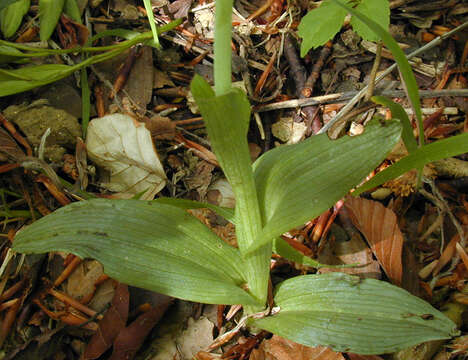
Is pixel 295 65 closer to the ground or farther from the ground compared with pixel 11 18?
closer to the ground

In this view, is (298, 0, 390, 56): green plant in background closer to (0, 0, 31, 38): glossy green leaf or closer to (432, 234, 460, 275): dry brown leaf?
(432, 234, 460, 275): dry brown leaf

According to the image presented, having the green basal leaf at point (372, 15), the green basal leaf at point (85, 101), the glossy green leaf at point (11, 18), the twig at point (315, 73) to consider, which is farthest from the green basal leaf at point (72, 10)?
the green basal leaf at point (372, 15)

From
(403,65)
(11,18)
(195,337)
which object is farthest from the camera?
(11,18)

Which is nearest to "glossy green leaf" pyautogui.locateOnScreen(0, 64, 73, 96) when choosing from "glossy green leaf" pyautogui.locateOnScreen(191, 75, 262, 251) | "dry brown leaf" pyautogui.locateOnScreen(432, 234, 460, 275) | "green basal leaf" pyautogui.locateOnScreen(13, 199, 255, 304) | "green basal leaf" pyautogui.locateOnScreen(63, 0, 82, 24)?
"green basal leaf" pyautogui.locateOnScreen(63, 0, 82, 24)

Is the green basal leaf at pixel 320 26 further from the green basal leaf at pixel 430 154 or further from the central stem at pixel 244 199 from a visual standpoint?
the central stem at pixel 244 199

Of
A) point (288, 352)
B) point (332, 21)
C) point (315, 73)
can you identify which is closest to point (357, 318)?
point (288, 352)

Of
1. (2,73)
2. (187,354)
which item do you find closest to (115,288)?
(187,354)

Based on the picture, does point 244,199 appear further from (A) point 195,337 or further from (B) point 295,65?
(B) point 295,65

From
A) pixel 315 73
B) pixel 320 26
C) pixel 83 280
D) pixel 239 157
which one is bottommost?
pixel 83 280
